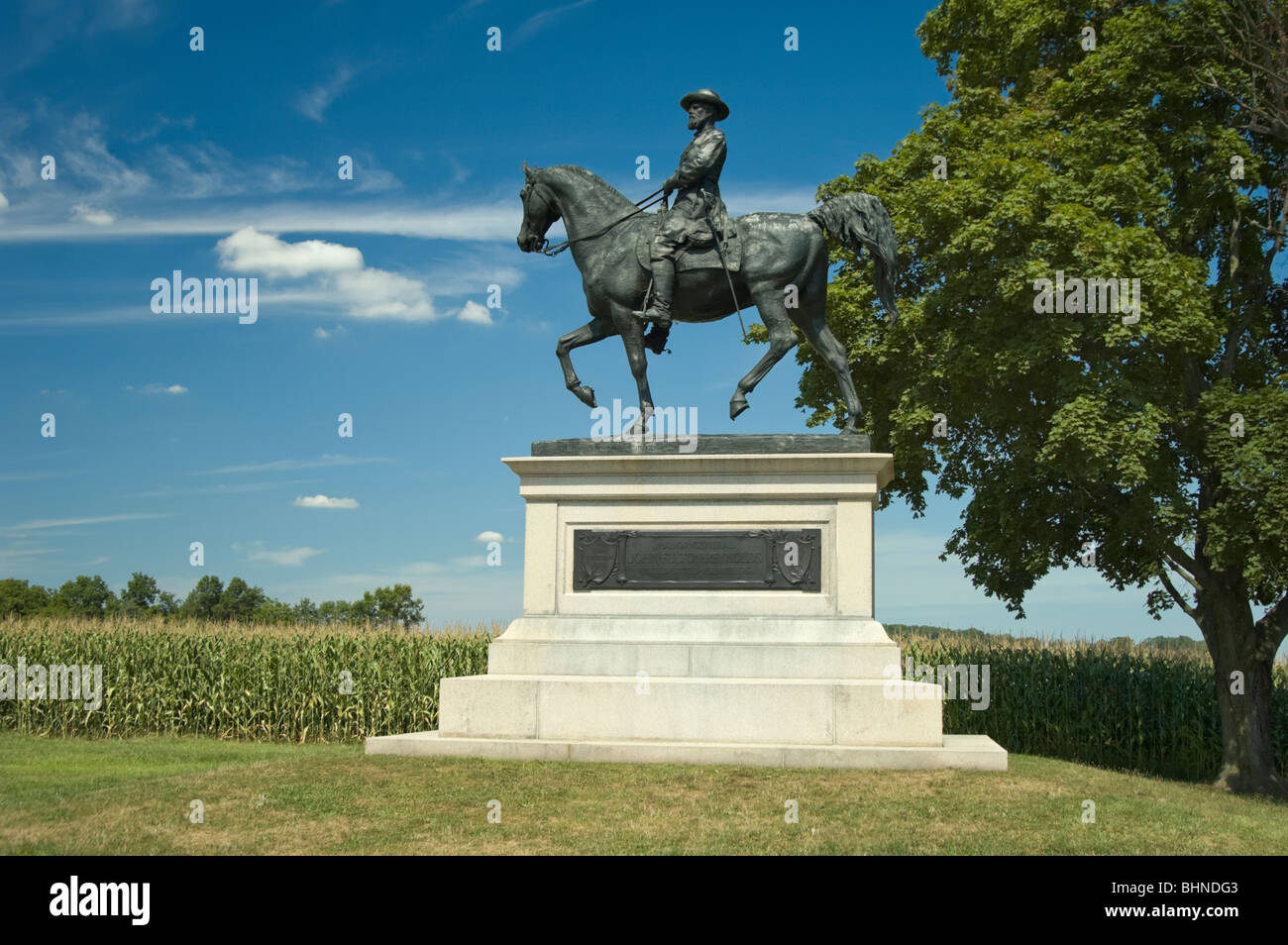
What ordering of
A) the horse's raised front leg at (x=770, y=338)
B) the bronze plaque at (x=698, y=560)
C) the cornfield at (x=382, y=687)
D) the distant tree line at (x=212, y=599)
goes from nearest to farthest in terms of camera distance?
the bronze plaque at (x=698, y=560)
the horse's raised front leg at (x=770, y=338)
the cornfield at (x=382, y=687)
the distant tree line at (x=212, y=599)

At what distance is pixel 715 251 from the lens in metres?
12.8

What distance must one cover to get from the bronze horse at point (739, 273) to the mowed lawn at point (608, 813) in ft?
13.8

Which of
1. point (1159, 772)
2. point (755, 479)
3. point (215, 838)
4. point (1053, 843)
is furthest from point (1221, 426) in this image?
point (215, 838)

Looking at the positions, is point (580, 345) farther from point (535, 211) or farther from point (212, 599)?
point (212, 599)

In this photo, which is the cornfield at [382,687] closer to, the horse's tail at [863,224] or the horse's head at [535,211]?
the horse's head at [535,211]

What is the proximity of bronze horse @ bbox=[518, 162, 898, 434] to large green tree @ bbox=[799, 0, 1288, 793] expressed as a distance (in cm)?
668

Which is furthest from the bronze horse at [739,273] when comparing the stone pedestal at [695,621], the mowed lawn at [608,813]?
the mowed lawn at [608,813]

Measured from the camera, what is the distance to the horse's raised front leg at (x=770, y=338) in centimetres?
1270

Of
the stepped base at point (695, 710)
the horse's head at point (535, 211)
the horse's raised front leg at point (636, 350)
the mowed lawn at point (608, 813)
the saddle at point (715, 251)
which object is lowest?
the mowed lawn at point (608, 813)

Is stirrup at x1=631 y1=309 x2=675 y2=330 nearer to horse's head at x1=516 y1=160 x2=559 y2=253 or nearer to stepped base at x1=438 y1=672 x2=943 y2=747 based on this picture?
horse's head at x1=516 y1=160 x2=559 y2=253

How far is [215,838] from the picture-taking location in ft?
27.0

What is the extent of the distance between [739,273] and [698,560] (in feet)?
10.7

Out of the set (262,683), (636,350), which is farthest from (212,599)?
(636,350)

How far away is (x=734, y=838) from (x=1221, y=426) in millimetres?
14722
